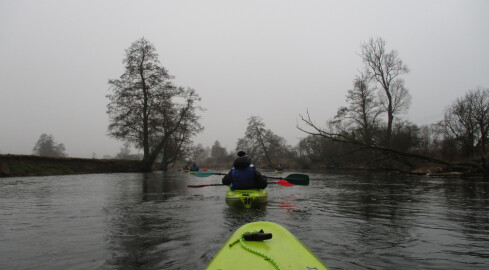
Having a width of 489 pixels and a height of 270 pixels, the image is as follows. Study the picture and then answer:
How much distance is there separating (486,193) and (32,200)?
14.9 m

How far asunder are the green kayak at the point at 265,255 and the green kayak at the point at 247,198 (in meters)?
4.58

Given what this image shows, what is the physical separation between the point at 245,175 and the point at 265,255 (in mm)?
5632

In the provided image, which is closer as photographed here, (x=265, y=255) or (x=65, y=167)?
(x=265, y=255)

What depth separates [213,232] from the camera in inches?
214

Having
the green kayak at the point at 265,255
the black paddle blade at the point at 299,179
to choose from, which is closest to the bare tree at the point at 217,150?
the black paddle blade at the point at 299,179

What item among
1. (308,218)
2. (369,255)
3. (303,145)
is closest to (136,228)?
(308,218)

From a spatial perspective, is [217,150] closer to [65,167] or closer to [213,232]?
[65,167]

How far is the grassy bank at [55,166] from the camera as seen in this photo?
20.4 metres

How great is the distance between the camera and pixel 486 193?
10.4m

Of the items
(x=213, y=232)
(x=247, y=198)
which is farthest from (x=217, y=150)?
(x=213, y=232)

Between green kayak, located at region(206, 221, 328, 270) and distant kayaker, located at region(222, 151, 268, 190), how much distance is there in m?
4.83

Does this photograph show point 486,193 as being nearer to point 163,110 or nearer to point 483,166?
point 483,166

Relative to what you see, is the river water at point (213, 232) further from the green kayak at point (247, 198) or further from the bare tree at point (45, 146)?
the bare tree at point (45, 146)

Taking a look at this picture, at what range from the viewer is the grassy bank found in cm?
2040
